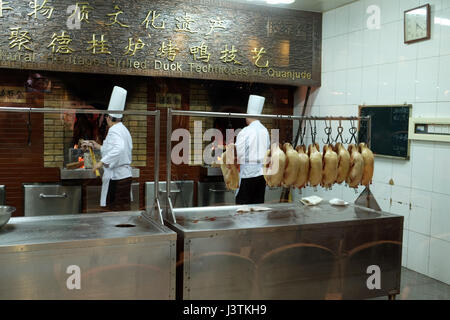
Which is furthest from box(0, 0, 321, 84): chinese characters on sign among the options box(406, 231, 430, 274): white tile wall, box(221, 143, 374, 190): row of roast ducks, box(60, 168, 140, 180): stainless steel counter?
box(406, 231, 430, 274): white tile wall

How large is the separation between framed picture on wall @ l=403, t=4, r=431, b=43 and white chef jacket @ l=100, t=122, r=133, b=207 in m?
2.83

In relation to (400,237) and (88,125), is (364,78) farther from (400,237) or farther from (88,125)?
(88,125)

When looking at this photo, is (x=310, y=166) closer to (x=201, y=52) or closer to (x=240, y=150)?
(x=240, y=150)

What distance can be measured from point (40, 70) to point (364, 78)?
3.28 meters

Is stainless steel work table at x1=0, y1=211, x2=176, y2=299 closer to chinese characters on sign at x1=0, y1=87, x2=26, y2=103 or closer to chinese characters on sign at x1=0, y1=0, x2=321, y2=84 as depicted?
chinese characters on sign at x1=0, y1=0, x2=321, y2=84

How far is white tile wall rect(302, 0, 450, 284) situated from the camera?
3793 mm

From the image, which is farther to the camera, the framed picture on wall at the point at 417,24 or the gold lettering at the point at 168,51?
the gold lettering at the point at 168,51

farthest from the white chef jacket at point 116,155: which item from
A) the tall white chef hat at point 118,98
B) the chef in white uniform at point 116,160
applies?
the tall white chef hat at point 118,98

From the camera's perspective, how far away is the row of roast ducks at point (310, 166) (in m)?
2.92

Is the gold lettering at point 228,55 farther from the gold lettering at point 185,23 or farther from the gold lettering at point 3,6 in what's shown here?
the gold lettering at point 3,6

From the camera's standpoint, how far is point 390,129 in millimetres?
4301

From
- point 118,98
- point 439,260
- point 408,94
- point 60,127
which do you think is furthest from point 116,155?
point 439,260

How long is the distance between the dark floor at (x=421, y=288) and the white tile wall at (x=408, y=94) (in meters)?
0.08
